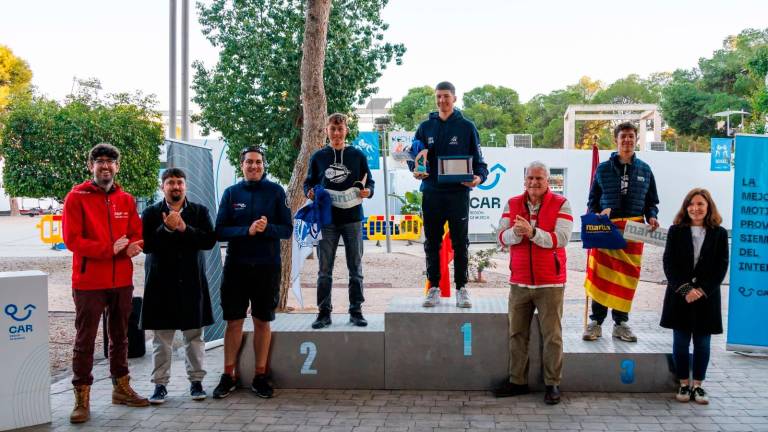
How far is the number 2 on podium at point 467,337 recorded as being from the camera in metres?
5.34

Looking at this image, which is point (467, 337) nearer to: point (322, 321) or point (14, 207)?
point (322, 321)

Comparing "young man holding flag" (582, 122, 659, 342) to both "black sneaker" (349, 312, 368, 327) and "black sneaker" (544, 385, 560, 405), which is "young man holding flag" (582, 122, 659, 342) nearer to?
"black sneaker" (544, 385, 560, 405)

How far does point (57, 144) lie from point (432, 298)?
13372 millimetres

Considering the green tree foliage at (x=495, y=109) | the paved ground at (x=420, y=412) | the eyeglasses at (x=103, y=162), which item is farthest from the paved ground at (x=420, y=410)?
the green tree foliage at (x=495, y=109)

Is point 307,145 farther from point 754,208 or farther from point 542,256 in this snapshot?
point 754,208

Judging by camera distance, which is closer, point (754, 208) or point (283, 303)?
point (754, 208)

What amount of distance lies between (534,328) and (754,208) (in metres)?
2.98

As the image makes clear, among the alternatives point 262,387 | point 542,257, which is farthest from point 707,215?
point 262,387

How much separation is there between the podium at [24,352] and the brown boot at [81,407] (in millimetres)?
185

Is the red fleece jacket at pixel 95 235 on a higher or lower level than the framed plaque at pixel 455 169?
lower

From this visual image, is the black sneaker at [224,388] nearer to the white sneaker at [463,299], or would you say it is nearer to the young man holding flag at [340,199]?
the young man holding flag at [340,199]

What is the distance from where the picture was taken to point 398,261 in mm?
17141

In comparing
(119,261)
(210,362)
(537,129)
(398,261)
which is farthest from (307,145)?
(537,129)

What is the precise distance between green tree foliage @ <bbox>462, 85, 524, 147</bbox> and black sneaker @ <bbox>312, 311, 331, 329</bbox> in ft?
176
